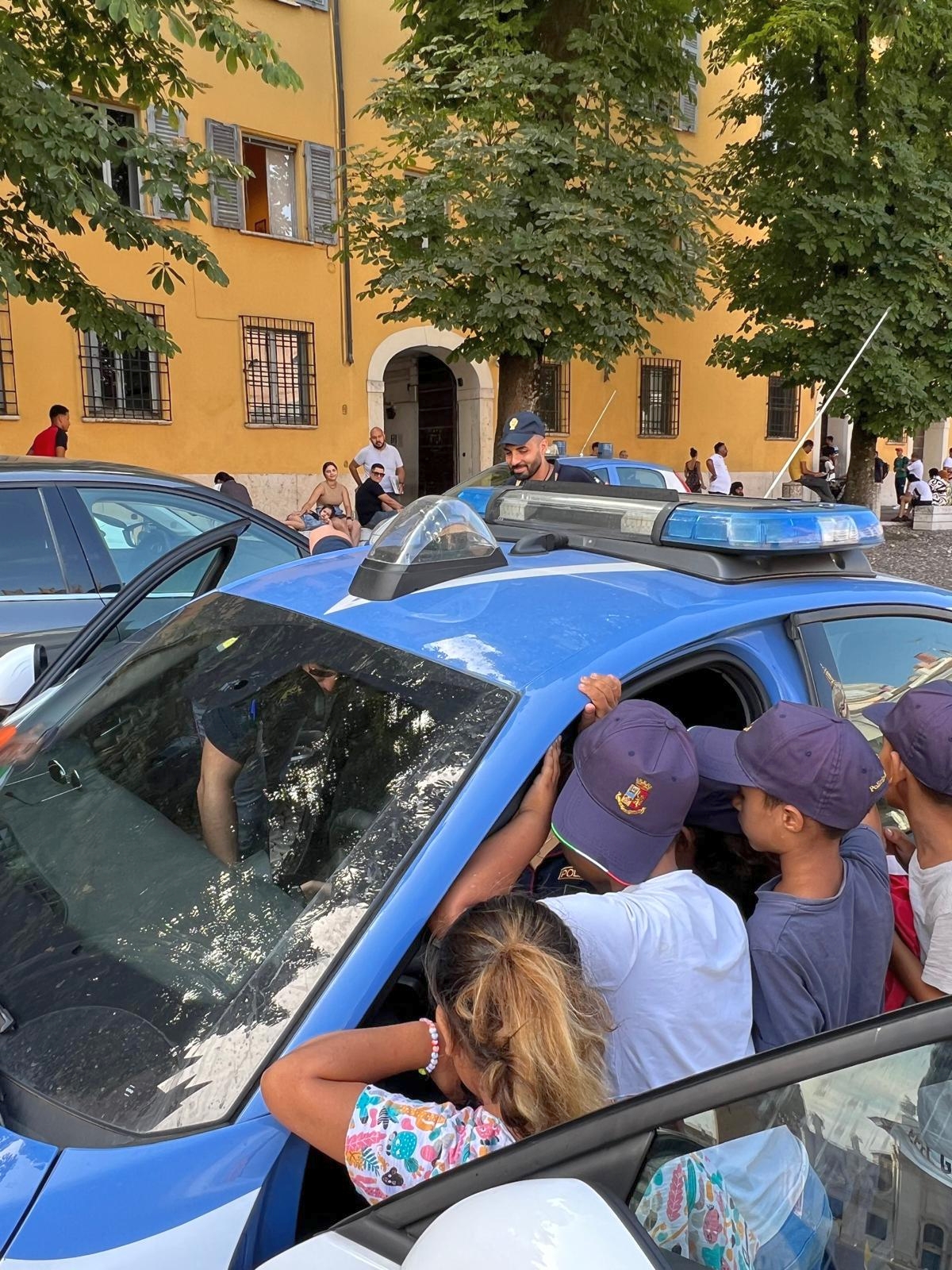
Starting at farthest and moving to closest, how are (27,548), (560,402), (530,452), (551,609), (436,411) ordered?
(436,411), (560,402), (530,452), (27,548), (551,609)

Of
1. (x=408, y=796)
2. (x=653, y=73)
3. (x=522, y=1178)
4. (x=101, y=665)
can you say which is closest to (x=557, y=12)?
(x=653, y=73)

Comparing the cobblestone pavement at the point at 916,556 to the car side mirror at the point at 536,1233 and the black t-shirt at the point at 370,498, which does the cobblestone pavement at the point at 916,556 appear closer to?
the black t-shirt at the point at 370,498

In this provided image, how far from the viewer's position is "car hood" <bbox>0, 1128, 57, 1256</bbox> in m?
1.16

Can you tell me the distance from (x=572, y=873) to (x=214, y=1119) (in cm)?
91

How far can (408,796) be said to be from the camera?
1553mm

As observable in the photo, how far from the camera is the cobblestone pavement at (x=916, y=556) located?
1283 cm

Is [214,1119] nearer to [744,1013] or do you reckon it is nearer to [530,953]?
[530,953]

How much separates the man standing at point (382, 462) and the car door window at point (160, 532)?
8.20 metres

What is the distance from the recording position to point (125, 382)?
13281mm

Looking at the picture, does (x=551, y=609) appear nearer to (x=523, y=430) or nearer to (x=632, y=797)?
(x=632, y=797)

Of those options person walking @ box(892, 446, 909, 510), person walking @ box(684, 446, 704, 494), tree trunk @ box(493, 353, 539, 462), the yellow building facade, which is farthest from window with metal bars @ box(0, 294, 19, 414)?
person walking @ box(892, 446, 909, 510)

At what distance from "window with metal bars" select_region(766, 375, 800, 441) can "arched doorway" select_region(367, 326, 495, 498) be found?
7.15m

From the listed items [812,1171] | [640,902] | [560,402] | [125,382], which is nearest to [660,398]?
[560,402]

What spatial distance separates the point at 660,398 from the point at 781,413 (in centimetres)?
374
